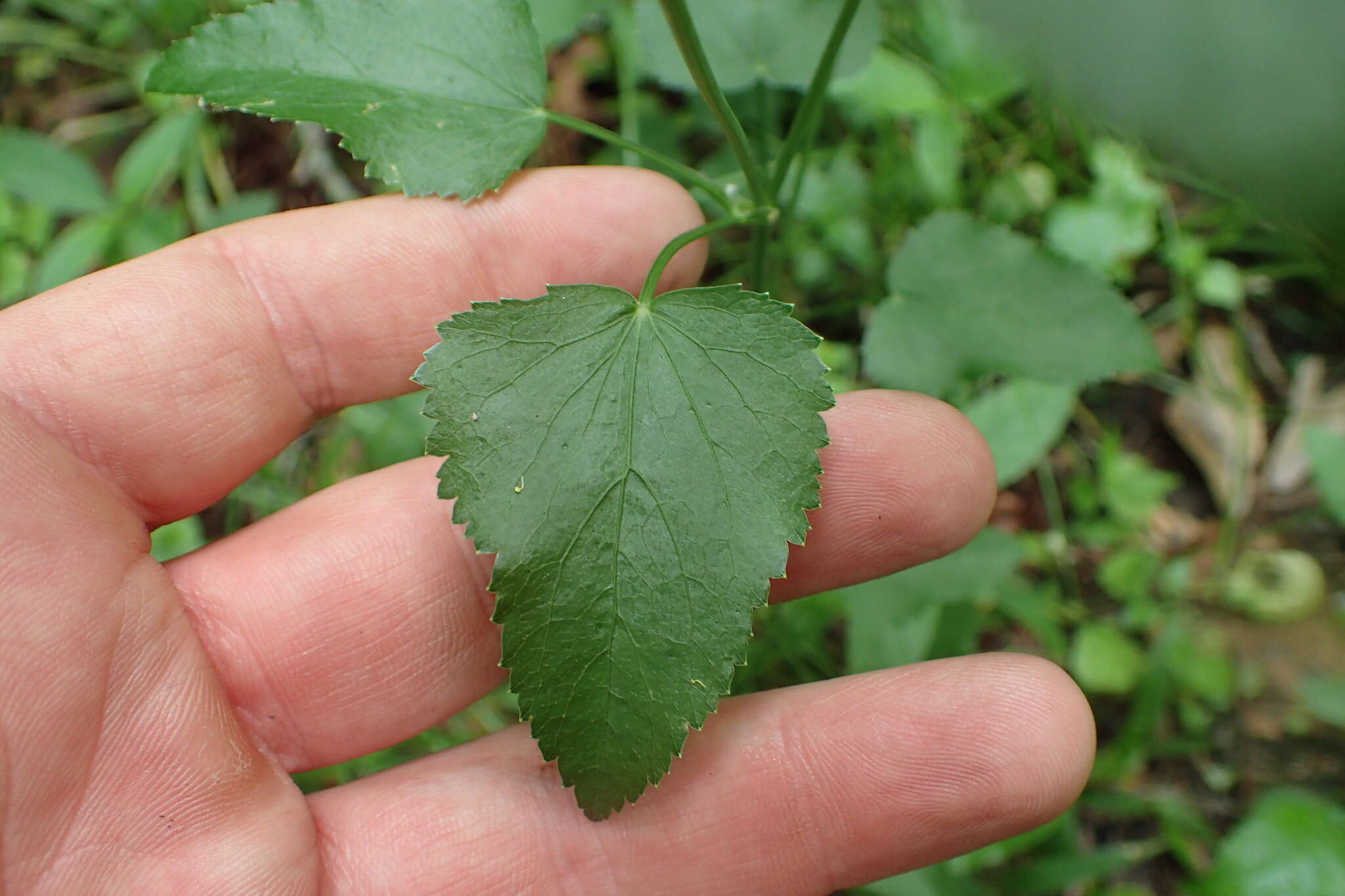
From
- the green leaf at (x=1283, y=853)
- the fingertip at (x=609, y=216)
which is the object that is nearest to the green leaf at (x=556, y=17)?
the fingertip at (x=609, y=216)

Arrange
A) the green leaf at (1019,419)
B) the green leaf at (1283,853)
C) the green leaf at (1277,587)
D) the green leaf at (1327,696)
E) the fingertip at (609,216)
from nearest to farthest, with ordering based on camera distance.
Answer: the fingertip at (609,216)
the green leaf at (1283,853)
the green leaf at (1327,696)
the green leaf at (1019,419)
the green leaf at (1277,587)

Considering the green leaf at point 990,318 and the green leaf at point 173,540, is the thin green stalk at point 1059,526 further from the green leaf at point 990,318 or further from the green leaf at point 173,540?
the green leaf at point 173,540

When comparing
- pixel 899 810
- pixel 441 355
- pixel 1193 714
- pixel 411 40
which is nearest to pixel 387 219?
pixel 411 40

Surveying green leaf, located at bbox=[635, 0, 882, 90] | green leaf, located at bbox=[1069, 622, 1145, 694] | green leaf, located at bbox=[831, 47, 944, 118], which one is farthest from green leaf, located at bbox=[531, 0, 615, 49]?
green leaf, located at bbox=[1069, 622, 1145, 694]

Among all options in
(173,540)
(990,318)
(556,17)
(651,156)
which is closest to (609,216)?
(651,156)

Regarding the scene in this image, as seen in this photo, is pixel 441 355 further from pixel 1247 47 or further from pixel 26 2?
pixel 26 2
